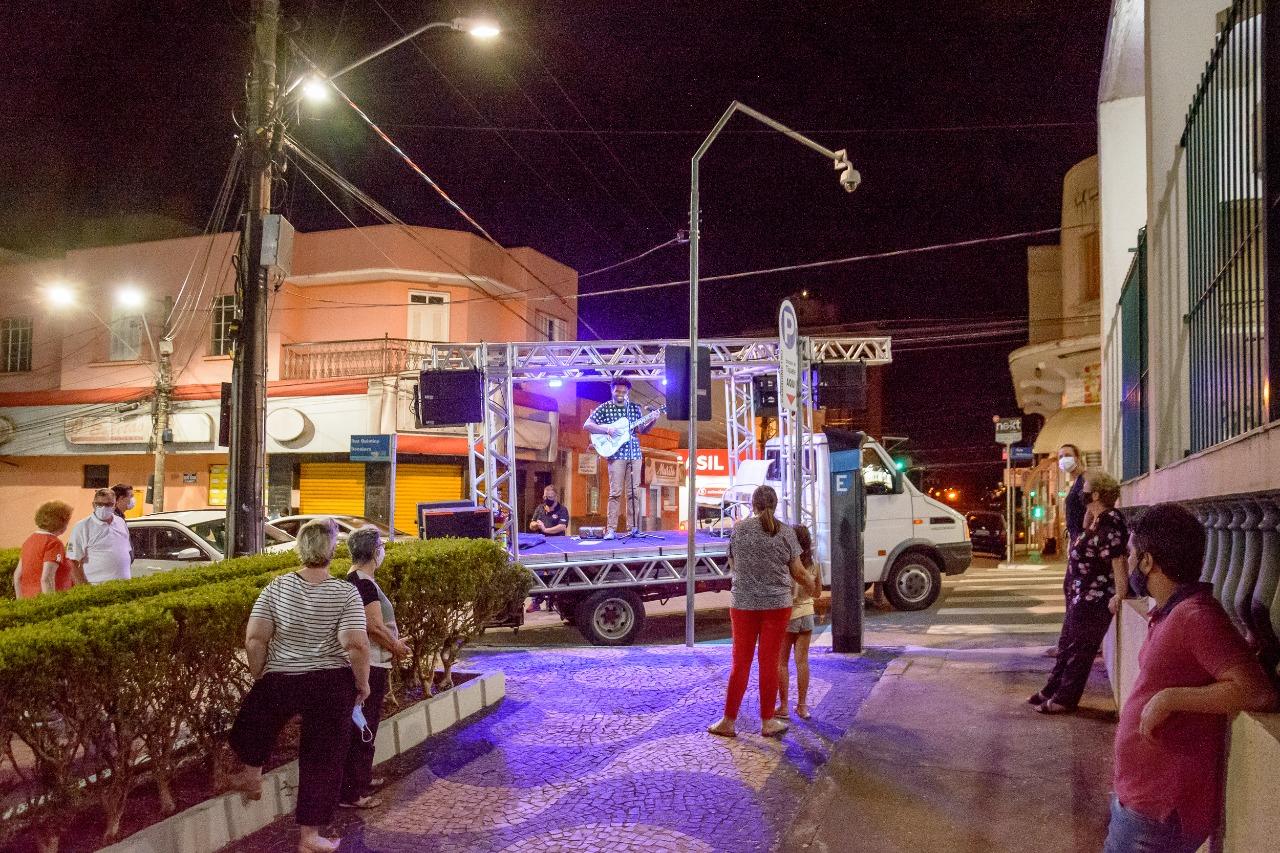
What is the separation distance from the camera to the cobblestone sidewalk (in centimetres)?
479

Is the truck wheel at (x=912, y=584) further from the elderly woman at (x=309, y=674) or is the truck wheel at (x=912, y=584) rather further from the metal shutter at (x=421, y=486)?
the metal shutter at (x=421, y=486)

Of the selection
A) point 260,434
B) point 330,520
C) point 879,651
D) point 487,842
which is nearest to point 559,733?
point 487,842

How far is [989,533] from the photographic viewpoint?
3131 centimetres

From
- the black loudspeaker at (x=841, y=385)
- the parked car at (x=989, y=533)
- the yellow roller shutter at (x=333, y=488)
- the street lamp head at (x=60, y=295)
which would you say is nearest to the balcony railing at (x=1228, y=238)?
the black loudspeaker at (x=841, y=385)

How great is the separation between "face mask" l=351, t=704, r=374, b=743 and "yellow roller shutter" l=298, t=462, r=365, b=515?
19.1 meters

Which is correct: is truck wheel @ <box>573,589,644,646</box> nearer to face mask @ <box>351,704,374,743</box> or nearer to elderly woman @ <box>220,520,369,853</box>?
face mask @ <box>351,704,374,743</box>

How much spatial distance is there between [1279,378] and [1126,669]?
2.96 m

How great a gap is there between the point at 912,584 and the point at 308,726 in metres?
11.2

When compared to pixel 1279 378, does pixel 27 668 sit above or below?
below

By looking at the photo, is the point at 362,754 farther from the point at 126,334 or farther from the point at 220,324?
the point at 126,334

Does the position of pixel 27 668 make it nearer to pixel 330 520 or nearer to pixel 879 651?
pixel 330 520

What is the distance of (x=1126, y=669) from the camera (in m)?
5.70

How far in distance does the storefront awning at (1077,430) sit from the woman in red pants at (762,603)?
747 inches

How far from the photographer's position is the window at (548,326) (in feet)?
87.8
